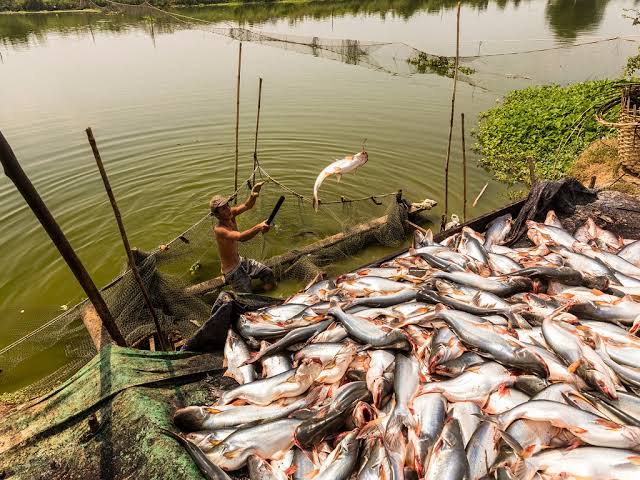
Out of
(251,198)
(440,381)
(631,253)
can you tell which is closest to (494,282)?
(440,381)

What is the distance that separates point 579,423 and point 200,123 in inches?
581

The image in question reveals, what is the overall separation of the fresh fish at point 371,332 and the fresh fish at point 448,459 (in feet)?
3.14

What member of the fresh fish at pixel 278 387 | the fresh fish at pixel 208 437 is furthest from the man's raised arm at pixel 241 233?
the fresh fish at pixel 208 437

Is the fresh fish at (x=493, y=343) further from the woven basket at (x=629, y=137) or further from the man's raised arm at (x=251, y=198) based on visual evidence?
the woven basket at (x=629, y=137)

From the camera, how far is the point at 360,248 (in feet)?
26.5

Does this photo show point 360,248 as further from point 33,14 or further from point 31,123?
point 33,14

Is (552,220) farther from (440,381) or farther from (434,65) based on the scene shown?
(434,65)

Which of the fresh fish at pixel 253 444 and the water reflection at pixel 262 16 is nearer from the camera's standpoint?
the fresh fish at pixel 253 444

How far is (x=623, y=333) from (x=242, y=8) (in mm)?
42245

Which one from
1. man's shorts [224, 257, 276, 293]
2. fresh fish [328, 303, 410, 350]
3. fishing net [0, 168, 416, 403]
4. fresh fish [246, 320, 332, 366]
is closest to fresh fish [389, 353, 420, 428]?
fresh fish [328, 303, 410, 350]

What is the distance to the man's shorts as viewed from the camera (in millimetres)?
6641

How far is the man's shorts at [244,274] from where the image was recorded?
664cm

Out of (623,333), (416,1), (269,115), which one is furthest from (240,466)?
(416,1)

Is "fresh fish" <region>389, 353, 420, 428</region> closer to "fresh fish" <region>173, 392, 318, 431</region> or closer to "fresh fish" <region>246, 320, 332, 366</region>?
"fresh fish" <region>173, 392, 318, 431</region>
